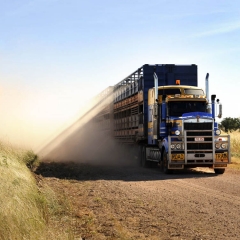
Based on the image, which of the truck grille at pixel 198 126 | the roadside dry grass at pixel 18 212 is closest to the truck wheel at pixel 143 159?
the truck grille at pixel 198 126

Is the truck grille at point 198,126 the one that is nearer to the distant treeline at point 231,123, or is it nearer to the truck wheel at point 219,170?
the truck wheel at point 219,170

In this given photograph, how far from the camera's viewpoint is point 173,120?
71.7ft

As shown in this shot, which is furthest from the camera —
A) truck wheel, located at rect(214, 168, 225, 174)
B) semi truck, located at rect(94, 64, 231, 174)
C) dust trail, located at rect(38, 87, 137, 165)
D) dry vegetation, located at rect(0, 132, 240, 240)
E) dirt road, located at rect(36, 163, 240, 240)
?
dust trail, located at rect(38, 87, 137, 165)

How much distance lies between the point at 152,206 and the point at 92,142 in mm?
26164

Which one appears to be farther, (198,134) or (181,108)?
(181,108)

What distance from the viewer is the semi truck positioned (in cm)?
2127

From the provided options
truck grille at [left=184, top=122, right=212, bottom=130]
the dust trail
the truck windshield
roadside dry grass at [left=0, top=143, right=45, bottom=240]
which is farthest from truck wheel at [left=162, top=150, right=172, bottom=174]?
roadside dry grass at [left=0, top=143, right=45, bottom=240]

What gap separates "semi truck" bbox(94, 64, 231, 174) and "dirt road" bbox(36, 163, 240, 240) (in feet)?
4.76

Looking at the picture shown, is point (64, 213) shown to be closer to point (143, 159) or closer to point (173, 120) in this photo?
point (173, 120)

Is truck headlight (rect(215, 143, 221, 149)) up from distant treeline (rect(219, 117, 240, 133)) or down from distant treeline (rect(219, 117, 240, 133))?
down

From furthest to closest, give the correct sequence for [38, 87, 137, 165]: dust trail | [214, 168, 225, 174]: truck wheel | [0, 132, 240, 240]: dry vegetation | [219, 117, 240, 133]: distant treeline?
1. [219, 117, 240, 133]: distant treeline
2. [38, 87, 137, 165]: dust trail
3. [214, 168, 225, 174]: truck wheel
4. [0, 132, 240, 240]: dry vegetation

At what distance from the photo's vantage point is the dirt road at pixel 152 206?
31.5 feet

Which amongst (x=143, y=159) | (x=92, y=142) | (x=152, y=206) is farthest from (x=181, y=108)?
(x=92, y=142)

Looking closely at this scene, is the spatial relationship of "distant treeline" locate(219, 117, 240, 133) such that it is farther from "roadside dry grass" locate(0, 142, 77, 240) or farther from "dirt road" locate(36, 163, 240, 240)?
"roadside dry grass" locate(0, 142, 77, 240)
